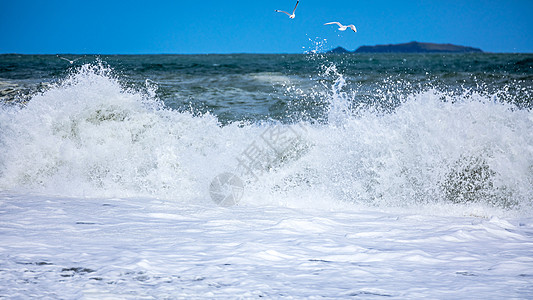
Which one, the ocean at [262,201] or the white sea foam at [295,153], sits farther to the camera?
the white sea foam at [295,153]

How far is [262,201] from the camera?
5.47 metres

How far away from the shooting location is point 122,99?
25.0 feet

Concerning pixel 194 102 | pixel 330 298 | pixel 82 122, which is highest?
pixel 194 102

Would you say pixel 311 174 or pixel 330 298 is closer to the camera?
pixel 330 298

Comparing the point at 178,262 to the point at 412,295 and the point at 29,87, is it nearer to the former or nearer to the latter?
the point at 412,295

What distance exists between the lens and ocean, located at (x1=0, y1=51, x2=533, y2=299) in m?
2.92

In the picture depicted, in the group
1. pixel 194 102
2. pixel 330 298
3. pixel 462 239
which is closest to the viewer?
pixel 330 298

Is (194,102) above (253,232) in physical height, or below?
above

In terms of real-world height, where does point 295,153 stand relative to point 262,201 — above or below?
above

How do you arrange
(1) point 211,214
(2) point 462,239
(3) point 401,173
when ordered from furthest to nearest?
(3) point 401,173
(1) point 211,214
(2) point 462,239

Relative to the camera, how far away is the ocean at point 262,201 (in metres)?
2.92

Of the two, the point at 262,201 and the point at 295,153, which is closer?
the point at 262,201

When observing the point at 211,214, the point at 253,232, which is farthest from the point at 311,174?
the point at 253,232

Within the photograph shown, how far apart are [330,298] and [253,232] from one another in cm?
151
